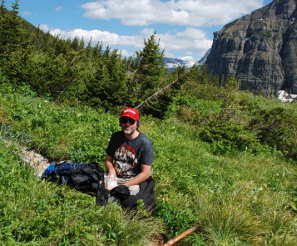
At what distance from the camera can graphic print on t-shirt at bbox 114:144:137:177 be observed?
4.87 metres

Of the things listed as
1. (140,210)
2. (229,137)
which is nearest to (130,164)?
(140,210)

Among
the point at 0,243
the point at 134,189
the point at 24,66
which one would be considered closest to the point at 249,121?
the point at 24,66

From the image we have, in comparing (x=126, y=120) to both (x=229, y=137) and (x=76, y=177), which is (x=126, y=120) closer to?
(x=76, y=177)

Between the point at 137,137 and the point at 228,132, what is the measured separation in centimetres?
822

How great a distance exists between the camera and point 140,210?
431 centimetres

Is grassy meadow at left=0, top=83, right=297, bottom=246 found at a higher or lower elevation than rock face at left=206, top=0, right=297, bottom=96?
lower

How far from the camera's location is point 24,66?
12781mm

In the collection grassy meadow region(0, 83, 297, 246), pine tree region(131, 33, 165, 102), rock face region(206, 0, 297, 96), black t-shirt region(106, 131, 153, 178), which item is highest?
rock face region(206, 0, 297, 96)

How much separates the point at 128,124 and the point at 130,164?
680 millimetres

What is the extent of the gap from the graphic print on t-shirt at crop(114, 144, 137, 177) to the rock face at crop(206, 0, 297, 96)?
5610 inches

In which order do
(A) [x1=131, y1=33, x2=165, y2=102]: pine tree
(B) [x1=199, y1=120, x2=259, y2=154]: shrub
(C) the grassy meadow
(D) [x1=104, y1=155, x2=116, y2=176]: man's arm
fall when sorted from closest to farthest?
1. (C) the grassy meadow
2. (D) [x1=104, y1=155, x2=116, y2=176]: man's arm
3. (B) [x1=199, y1=120, x2=259, y2=154]: shrub
4. (A) [x1=131, y1=33, x2=165, y2=102]: pine tree

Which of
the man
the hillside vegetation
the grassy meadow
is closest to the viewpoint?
the grassy meadow

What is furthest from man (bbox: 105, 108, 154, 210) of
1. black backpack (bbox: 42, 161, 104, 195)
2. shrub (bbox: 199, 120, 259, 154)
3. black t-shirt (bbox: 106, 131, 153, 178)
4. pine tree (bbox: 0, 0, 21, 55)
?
pine tree (bbox: 0, 0, 21, 55)

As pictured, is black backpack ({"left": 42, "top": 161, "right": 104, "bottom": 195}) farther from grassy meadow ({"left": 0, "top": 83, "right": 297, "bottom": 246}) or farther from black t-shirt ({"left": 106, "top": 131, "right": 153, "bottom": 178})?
black t-shirt ({"left": 106, "top": 131, "right": 153, "bottom": 178})
